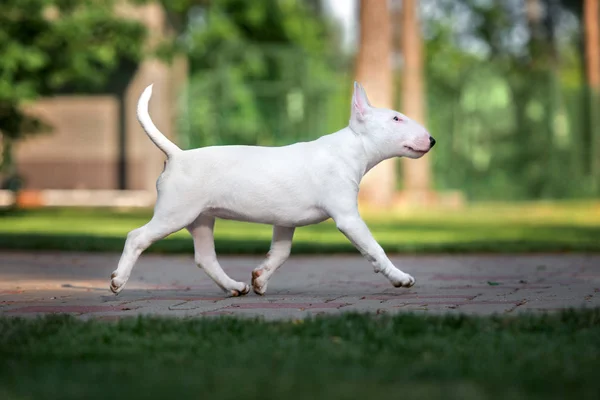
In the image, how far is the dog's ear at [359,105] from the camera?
23.1 feet

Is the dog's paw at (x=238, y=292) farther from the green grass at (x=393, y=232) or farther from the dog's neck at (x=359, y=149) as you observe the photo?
the green grass at (x=393, y=232)


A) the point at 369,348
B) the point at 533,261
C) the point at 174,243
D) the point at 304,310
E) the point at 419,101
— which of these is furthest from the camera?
the point at 419,101

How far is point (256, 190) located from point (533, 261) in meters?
4.24

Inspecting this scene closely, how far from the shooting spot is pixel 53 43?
19922 mm

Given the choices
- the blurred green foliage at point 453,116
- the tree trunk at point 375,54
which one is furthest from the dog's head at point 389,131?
the blurred green foliage at point 453,116

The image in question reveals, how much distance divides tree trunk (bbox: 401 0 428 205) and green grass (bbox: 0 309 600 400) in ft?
65.8

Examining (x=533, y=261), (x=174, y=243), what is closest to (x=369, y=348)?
(x=533, y=261)

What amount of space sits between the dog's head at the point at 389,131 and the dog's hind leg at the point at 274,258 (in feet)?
2.62

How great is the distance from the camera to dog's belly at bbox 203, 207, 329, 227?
6754 mm

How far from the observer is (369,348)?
15.0 ft

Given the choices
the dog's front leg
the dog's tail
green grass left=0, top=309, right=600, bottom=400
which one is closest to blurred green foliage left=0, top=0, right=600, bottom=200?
the dog's tail

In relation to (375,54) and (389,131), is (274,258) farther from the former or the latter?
(375,54)

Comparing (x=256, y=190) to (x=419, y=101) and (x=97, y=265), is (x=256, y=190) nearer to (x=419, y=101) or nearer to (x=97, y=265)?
(x=97, y=265)

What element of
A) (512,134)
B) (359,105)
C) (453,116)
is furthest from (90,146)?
(359,105)
